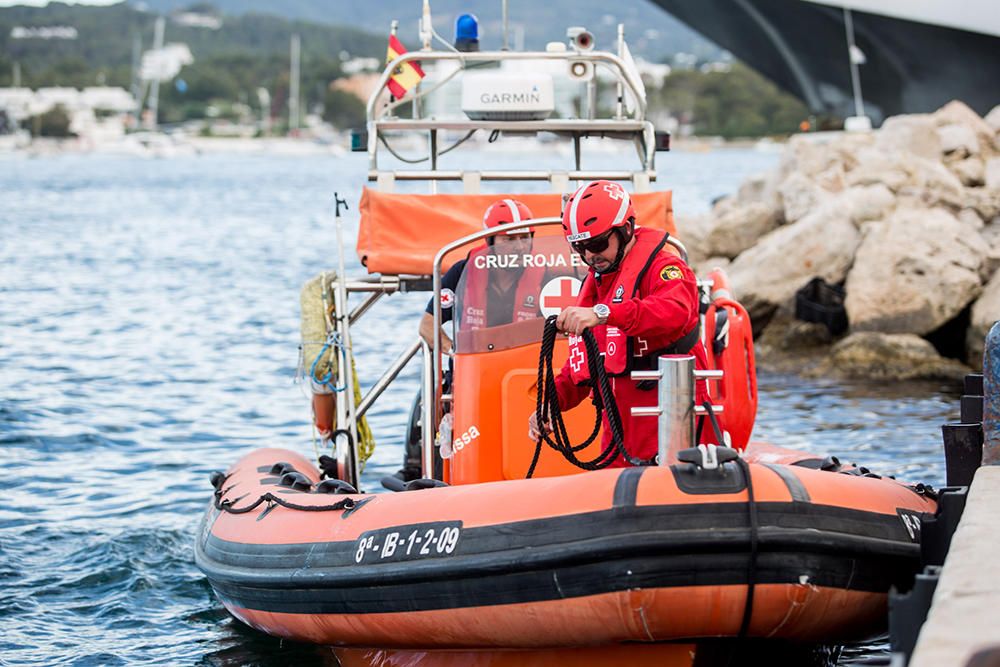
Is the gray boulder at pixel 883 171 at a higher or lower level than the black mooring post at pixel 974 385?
higher

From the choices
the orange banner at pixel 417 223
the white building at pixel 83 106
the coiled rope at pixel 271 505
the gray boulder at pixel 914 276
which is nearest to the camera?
the coiled rope at pixel 271 505

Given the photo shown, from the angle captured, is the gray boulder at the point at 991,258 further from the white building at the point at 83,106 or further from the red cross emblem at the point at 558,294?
the white building at the point at 83,106

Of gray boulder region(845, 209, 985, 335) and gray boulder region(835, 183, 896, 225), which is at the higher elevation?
gray boulder region(835, 183, 896, 225)

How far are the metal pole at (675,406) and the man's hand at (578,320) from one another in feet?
0.86

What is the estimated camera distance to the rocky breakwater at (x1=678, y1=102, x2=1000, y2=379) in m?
13.3

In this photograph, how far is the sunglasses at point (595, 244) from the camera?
5.14 m

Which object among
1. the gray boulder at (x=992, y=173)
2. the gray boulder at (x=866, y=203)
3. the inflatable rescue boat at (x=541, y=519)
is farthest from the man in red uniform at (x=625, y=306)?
the gray boulder at (x=992, y=173)

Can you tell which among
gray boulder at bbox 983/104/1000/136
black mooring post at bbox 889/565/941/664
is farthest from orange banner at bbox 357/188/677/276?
gray boulder at bbox 983/104/1000/136

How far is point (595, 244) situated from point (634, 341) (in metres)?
0.38

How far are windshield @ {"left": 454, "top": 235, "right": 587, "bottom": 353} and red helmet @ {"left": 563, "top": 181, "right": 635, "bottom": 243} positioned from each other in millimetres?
890

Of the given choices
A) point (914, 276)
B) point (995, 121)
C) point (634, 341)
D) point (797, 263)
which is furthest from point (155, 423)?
point (995, 121)

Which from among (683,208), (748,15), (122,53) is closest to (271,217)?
(683,208)

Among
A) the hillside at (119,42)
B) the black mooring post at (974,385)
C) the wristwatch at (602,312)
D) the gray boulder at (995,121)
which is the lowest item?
the black mooring post at (974,385)

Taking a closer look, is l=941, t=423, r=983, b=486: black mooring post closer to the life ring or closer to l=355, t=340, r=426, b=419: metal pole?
the life ring
